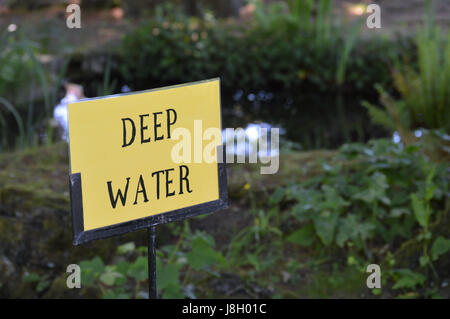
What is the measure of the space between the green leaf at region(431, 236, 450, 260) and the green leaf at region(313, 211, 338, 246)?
1.16ft

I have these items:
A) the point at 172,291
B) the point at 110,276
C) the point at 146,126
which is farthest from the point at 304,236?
the point at 146,126

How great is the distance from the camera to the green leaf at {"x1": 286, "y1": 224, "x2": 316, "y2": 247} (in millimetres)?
2211

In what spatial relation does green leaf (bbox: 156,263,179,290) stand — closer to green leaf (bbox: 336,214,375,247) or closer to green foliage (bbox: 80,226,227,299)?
green foliage (bbox: 80,226,227,299)

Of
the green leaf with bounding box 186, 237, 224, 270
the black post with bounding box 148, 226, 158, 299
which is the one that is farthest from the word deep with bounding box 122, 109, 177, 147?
the green leaf with bounding box 186, 237, 224, 270

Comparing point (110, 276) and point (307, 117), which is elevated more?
point (307, 117)

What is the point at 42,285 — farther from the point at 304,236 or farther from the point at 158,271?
the point at 304,236

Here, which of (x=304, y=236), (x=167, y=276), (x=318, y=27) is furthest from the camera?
(x=318, y=27)

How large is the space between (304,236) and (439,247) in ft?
1.68

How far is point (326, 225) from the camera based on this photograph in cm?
212

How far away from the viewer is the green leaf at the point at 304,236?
221cm

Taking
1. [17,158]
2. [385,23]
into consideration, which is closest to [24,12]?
[385,23]

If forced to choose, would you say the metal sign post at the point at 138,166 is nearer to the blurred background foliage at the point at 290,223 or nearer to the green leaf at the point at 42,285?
the blurred background foliage at the point at 290,223

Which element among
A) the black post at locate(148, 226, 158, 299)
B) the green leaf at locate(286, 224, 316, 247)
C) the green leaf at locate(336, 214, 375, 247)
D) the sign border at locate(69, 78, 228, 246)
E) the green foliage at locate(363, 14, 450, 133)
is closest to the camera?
the sign border at locate(69, 78, 228, 246)
